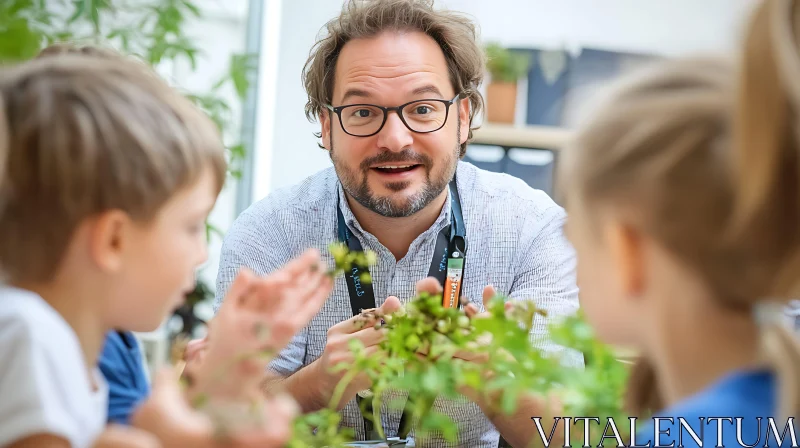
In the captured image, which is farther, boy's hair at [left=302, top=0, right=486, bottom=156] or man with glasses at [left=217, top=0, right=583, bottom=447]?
boy's hair at [left=302, top=0, right=486, bottom=156]

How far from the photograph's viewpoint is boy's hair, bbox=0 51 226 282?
3.11 feet

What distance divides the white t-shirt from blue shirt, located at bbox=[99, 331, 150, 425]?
29 centimetres

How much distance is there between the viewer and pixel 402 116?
6.92 feet

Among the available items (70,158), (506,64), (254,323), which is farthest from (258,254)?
(506,64)

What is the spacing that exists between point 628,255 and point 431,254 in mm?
1286

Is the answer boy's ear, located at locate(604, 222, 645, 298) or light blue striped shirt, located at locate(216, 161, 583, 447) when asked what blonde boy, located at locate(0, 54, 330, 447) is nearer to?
boy's ear, located at locate(604, 222, 645, 298)

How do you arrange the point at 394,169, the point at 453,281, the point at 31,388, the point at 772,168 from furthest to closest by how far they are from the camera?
the point at 394,169 < the point at 453,281 < the point at 31,388 < the point at 772,168

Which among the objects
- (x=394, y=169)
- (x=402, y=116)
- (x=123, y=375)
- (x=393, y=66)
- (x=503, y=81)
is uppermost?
(x=503, y=81)

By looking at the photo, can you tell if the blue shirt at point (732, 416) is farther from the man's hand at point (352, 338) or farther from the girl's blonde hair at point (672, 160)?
the man's hand at point (352, 338)

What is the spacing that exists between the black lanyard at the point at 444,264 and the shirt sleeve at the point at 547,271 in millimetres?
152

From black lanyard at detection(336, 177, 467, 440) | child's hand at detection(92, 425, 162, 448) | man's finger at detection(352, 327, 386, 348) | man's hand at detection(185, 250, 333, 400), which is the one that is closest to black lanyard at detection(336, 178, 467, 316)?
black lanyard at detection(336, 177, 467, 440)

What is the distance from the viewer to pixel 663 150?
2.68 feet

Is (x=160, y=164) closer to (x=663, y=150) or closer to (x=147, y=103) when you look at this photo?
(x=147, y=103)

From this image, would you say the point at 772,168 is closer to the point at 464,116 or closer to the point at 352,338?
the point at 352,338
